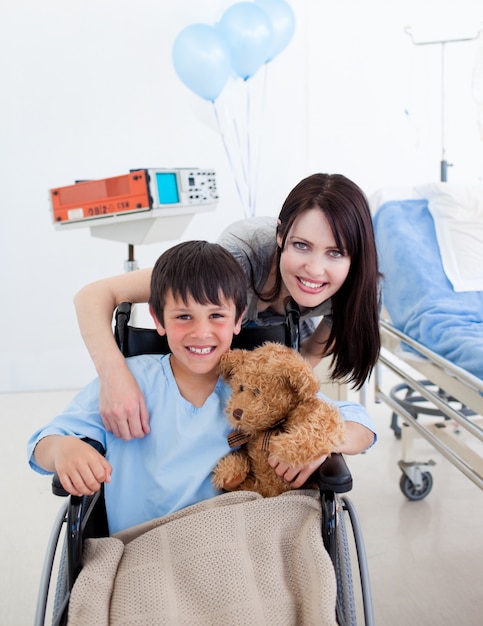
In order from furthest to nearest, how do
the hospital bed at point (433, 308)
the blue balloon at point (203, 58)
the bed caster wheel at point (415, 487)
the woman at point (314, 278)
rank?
the blue balloon at point (203, 58), the bed caster wheel at point (415, 487), the hospital bed at point (433, 308), the woman at point (314, 278)

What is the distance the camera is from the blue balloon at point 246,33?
274 cm

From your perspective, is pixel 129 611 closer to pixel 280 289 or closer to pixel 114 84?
pixel 280 289

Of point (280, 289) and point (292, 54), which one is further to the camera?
point (292, 54)

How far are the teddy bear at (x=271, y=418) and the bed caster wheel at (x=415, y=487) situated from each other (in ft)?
3.84

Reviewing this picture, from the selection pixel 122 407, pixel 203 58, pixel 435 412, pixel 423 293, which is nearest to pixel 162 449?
pixel 122 407

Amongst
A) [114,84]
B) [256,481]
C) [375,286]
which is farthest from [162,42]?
[256,481]

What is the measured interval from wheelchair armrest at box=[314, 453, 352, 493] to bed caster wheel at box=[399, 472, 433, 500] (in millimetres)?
1246

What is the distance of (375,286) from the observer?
4.73ft

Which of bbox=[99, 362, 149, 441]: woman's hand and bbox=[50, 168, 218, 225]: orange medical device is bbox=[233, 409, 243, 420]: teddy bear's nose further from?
bbox=[50, 168, 218, 225]: orange medical device

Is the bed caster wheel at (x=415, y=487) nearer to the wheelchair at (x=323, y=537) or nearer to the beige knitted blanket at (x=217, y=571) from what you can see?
the wheelchair at (x=323, y=537)

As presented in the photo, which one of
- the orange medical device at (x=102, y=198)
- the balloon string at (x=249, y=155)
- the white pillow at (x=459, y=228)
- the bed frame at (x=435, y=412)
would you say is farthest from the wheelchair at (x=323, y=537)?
the balloon string at (x=249, y=155)

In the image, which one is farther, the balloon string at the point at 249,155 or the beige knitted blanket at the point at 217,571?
the balloon string at the point at 249,155

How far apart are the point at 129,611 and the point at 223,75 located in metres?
2.45

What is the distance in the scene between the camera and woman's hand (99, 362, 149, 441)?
1128 millimetres
